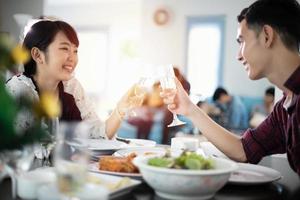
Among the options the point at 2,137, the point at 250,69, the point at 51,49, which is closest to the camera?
the point at 2,137

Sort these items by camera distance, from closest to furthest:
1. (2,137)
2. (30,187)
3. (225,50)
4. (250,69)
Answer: (2,137)
(30,187)
(250,69)
(225,50)

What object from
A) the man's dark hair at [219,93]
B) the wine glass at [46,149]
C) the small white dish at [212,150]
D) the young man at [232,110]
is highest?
the wine glass at [46,149]

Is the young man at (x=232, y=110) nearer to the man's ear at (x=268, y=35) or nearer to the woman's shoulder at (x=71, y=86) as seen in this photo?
the woman's shoulder at (x=71, y=86)

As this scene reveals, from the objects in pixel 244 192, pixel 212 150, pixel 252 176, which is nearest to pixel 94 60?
pixel 212 150

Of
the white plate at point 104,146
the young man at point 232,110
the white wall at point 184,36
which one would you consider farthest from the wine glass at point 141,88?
the white wall at point 184,36

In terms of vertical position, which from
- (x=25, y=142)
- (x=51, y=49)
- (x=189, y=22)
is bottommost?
(x=25, y=142)

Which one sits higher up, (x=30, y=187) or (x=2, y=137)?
(x=2, y=137)

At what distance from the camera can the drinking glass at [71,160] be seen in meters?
0.67

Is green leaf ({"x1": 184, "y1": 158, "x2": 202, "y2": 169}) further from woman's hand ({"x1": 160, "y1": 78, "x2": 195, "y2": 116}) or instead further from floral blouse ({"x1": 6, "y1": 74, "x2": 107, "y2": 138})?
floral blouse ({"x1": 6, "y1": 74, "x2": 107, "y2": 138})

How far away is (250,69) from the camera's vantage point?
137 centimetres

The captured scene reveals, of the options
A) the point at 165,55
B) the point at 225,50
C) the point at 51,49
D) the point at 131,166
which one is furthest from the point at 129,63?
the point at 131,166

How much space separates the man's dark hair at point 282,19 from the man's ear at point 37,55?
91cm

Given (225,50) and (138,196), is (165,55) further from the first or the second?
(138,196)

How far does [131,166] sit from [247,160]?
0.60 meters
